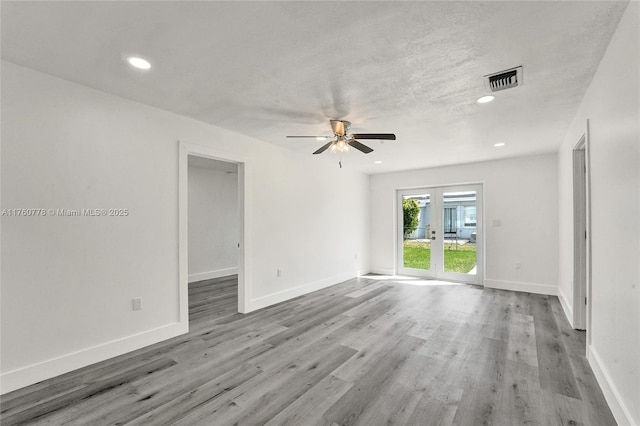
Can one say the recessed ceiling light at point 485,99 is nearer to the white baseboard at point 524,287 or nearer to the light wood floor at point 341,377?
the light wood floor at point 341,377

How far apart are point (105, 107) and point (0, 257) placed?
156 cm

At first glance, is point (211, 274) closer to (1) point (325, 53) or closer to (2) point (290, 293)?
(2) point (290, 293)

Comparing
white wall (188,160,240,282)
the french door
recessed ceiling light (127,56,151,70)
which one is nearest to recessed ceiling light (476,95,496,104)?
recessed ceiling light (127,56,151,70)

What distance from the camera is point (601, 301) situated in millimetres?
2238

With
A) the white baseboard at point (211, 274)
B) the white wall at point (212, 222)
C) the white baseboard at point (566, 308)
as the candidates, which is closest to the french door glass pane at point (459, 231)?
the white baseboard at point (566, 308)

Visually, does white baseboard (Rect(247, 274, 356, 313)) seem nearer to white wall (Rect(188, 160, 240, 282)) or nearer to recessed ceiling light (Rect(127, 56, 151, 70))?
white wall (Rect(188, 160, 240, 282))

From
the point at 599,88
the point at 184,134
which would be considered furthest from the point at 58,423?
the point at 599,88

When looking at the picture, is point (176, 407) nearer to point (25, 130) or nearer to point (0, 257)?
point (0, 257)

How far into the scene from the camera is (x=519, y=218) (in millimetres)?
5359

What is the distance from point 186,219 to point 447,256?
212 inches

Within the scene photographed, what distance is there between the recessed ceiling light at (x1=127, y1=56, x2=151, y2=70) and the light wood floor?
263 centimetres

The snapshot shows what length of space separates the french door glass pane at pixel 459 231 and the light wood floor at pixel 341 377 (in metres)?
2.07

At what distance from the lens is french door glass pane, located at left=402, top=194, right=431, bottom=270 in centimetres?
654

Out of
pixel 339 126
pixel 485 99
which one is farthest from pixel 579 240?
pixel 339 126
